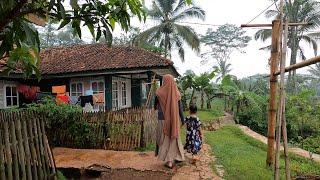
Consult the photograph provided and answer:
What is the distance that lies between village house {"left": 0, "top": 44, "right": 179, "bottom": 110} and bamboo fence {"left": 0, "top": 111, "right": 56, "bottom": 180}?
29.2 ft

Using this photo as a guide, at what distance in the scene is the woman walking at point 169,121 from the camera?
6766mm

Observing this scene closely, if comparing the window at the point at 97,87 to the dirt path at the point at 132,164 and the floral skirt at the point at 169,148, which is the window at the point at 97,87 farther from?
the floral skirt at the point at 169,148

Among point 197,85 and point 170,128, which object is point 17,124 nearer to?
point 170,128

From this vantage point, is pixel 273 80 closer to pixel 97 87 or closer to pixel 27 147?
pixel 27 147

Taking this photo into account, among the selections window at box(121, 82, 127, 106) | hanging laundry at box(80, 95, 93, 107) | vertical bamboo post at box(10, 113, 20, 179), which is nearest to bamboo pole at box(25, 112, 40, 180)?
vertical bamboo post at box(10, 113, 20, 179)

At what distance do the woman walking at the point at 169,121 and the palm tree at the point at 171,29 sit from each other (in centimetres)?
2052

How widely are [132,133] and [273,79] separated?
14.2 ft

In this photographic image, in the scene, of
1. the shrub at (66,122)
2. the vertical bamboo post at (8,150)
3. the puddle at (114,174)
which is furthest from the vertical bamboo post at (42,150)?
the shrub at (66,122)

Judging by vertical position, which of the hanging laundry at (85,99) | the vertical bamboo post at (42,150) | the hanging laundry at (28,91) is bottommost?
the vertical bamboo post at (42,150)

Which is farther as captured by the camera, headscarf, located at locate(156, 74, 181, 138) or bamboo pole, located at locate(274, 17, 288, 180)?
headscarf, located at locate(156, 74, 181, 138)

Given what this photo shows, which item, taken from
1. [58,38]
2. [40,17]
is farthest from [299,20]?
[58,38]

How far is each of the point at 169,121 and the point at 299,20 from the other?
87.3ft

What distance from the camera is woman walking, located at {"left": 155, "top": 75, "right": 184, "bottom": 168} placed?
6.77 meters

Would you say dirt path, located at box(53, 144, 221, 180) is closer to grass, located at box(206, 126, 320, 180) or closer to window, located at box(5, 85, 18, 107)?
grass, located at box(206, 126, 320, 180)
